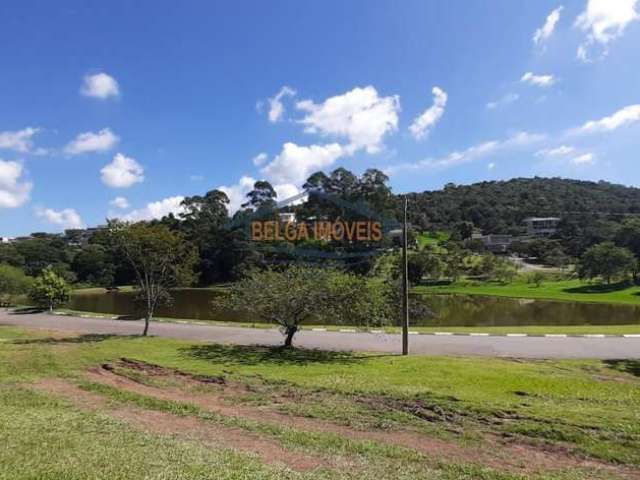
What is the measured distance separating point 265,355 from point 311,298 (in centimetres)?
257

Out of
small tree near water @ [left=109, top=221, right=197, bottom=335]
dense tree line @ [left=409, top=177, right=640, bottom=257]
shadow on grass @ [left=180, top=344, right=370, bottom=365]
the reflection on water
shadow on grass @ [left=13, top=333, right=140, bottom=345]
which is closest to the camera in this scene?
shadow on grass @ [left=180, top=344, right=370, bottom=365]

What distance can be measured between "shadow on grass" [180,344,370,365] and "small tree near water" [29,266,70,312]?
62.9 feet

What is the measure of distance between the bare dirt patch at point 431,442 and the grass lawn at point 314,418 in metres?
0.03

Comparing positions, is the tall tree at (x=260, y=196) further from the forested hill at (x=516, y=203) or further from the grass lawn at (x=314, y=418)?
the grass lawn at (x=314, y=418)

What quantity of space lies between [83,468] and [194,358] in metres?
9.89

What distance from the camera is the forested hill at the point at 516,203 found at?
375 feet

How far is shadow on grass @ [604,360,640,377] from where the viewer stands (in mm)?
14305

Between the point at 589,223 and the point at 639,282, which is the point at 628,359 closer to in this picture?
the point at 639,282

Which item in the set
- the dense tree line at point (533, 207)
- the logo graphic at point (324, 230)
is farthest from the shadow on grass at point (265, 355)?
the dense tree line at point (533, 207)

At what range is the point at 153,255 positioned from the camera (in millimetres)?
20594

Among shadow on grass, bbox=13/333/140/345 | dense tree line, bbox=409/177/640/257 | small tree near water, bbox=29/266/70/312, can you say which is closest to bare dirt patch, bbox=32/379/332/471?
shadow on grass, bbox=13/333/140/345

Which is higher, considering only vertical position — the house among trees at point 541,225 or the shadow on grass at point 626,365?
the house among trees at point 541,225

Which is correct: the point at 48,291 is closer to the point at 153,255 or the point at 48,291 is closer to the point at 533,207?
the point at 153,255

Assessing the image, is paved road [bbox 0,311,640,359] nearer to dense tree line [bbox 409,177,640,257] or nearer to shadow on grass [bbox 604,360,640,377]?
shadow on grass [bbox 604,360,640,377]
